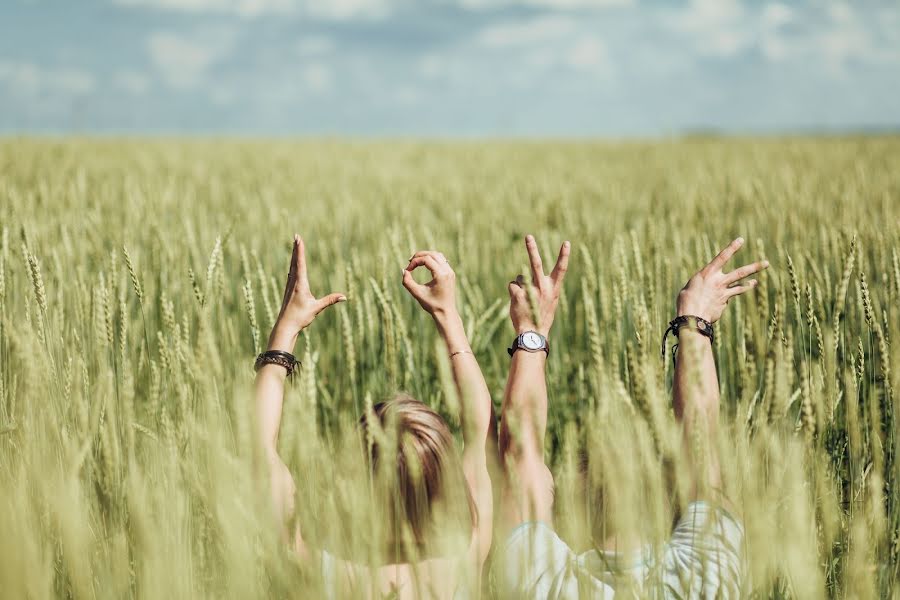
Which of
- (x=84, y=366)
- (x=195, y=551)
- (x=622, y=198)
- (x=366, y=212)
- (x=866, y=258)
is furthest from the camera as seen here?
(x=622, y=198)

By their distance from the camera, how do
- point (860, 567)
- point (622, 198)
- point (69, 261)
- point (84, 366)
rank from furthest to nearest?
1. point (622, 198)
2. point (69, 261)
3. point (84, 366)
4. point (860, 567)

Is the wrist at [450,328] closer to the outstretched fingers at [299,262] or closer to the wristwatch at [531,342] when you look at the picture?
the wristwatch at [531,342]

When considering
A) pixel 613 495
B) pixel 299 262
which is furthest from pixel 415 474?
pixel 299 262

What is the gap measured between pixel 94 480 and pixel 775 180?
415cm

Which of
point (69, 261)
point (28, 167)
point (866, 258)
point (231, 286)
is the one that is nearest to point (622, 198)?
point (866, 258)

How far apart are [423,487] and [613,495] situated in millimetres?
351

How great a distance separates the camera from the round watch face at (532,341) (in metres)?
1.27

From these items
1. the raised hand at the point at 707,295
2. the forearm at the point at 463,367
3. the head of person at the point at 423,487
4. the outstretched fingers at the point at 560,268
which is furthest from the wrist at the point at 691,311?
the head of person at the point at 423,487

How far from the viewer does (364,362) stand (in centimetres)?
195

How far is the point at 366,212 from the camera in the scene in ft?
10.3

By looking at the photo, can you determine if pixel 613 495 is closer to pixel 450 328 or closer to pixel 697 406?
pixel 697 406

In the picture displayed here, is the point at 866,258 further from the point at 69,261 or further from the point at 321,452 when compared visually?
the point at 69,261

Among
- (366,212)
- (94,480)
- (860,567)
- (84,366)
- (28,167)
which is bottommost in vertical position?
(860,567)

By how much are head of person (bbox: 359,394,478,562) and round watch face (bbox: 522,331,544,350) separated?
22cm
